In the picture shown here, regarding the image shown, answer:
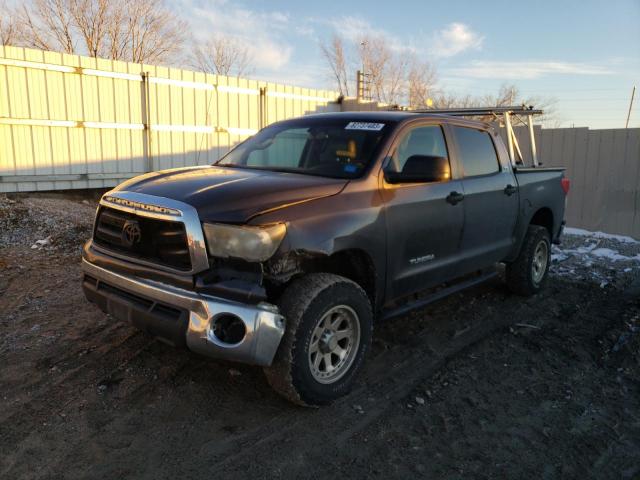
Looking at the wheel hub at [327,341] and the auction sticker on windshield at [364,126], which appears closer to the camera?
the wheel hub at [327,341]

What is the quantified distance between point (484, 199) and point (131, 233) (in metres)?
3.02

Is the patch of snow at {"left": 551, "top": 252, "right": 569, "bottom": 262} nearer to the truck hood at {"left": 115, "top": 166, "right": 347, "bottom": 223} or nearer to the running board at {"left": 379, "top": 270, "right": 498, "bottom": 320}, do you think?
the running board at {"left": 379, "top": 270, "right": 498, "bottom": 320}

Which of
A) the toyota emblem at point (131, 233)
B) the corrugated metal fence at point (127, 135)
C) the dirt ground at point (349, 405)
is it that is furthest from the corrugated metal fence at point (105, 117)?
the toyota emblem at point (131, 233)

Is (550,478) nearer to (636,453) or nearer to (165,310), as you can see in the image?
(636,453)

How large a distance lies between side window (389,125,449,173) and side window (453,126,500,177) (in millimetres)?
262

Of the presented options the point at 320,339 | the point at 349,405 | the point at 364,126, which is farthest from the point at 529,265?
the point at 320,339

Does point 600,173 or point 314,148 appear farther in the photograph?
point 600,173

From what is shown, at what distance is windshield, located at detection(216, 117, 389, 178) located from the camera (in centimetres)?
380

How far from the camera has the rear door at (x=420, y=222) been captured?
146 inches

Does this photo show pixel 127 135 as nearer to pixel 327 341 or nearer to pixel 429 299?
pixel 429 299

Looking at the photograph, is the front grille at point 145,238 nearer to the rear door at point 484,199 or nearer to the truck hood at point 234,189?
the truck hood at point 234,189

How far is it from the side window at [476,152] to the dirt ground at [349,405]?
57.7 inches

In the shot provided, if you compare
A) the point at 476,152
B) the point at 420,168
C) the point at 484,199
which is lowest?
the point at 484,199

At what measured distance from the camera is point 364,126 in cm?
404
